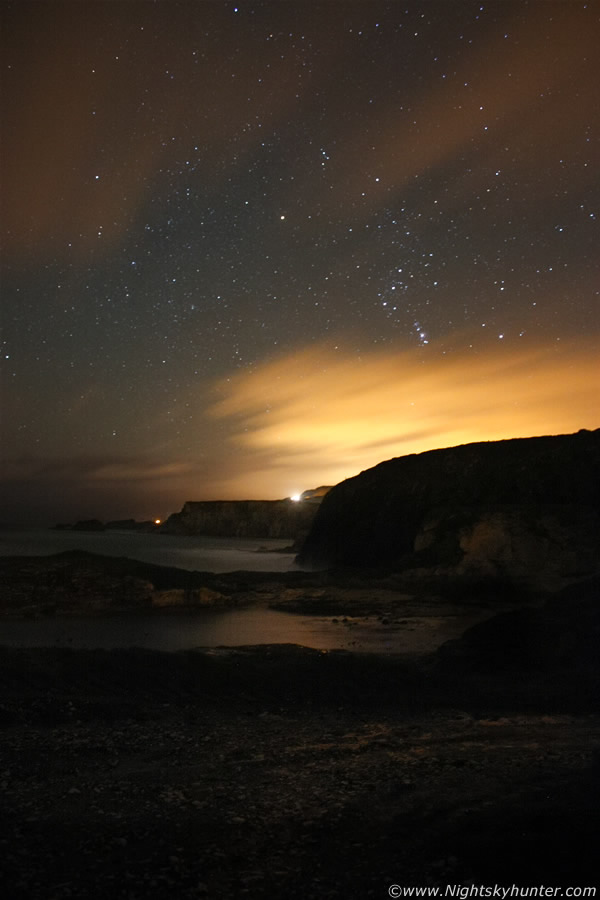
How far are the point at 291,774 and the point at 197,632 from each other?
546 inches

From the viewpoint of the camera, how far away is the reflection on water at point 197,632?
19000 millimetres

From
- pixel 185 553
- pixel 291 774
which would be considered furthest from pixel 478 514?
pixel 185 553

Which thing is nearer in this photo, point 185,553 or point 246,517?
point 185,553

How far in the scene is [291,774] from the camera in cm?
802

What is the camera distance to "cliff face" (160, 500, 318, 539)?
436ft

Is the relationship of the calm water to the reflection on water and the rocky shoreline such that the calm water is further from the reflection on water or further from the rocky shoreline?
the rocky shoreline

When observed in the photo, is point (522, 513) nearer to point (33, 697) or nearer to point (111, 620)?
point (111, 620)

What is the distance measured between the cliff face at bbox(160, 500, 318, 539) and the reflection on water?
96.0 meters

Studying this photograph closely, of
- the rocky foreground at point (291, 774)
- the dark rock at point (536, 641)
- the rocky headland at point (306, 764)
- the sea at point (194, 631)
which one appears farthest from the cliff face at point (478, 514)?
the rocky foreground at point (291, 774)

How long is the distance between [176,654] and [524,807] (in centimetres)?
1017

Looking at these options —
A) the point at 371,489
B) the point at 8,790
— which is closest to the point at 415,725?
the point at 8,790

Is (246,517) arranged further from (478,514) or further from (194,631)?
(194,631)

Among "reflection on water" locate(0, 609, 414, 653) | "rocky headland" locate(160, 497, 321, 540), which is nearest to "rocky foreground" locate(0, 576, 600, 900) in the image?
"reflection on water" locate(0, 609, 414, 653)

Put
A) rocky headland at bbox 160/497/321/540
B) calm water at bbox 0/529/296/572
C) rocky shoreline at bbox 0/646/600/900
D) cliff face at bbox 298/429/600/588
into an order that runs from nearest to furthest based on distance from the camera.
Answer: rocky shoreline at bbox 0/646/600/900 → cliff face at bbox 298/429/600/588 → calm water at bbox 0/529/296/572 → rocky headland at bbox 160/497/321/540
